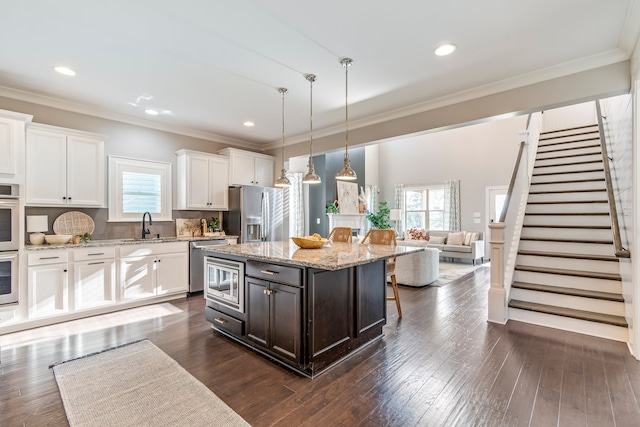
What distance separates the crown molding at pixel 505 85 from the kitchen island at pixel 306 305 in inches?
84.6

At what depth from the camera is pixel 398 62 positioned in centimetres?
293

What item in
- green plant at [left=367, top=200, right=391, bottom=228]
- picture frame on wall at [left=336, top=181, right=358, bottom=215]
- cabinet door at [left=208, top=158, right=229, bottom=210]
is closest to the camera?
cabinet door at [left=208, top=158, right=229, bottom=210]

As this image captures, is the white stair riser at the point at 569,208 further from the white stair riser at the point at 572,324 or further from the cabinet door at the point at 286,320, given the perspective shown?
the cabinet door at the point at 286,320

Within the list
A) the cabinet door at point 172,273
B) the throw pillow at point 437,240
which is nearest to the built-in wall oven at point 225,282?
the cabinet door at point 172,273

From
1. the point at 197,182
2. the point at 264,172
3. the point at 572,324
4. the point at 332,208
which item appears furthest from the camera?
the point at 332,208

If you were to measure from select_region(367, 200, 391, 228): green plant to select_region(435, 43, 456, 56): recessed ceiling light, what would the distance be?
278 inches

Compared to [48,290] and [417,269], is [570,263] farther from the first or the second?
[48,290]

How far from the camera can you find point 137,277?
4.16m

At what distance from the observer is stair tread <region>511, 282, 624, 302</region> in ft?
10.6

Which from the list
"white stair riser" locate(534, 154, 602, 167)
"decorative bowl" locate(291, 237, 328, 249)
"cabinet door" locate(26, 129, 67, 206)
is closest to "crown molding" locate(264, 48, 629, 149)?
"decorative bowl" locate(291, 237, 328, 249)

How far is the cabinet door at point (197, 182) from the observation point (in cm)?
495

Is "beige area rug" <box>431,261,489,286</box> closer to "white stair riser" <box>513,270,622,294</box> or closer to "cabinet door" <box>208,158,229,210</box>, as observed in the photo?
"white stair riser" <box>513,270,622,294</box>

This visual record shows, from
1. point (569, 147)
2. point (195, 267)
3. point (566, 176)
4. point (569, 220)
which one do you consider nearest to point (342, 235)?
point (195, 267)

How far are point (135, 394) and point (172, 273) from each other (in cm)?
257
